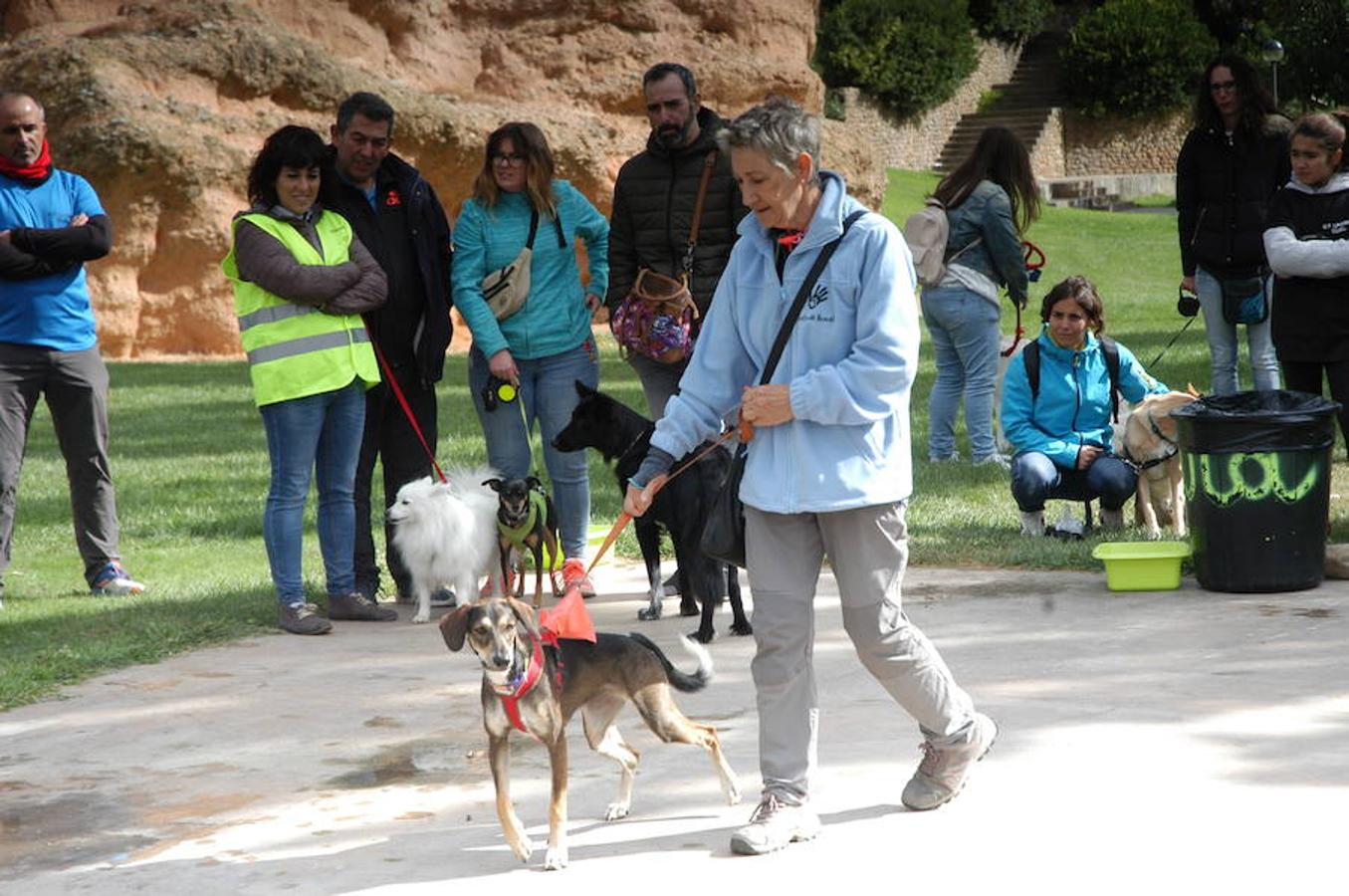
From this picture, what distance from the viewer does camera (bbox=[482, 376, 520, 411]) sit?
843 centimetres

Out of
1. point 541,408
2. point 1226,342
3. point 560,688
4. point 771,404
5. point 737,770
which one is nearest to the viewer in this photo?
point 771,404

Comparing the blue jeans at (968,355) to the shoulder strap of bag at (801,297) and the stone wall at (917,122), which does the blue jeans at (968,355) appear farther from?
the stone wall at (917,122)

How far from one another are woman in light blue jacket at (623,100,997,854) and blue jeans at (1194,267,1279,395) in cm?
620

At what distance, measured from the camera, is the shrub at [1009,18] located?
51156 mm

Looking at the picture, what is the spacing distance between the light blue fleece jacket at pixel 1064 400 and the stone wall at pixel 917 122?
3413 centimetres

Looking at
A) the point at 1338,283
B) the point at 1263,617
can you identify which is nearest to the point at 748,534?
the point at 1263,617

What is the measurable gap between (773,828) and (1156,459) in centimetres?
504

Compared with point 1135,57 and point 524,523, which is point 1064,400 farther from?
point 1135,57

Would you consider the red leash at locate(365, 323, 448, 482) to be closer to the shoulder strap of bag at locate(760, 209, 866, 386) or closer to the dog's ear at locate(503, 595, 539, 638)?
the dog's ear at locate(503, 595, 539, 638)

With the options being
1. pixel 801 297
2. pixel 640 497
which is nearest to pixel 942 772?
pixel 640 497

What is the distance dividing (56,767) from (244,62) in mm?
17135

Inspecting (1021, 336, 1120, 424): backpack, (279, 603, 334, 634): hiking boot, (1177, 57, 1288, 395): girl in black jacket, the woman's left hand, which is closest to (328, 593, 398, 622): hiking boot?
(279, 603, 334, 634): hiking boot

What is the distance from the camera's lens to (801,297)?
16.5 ft

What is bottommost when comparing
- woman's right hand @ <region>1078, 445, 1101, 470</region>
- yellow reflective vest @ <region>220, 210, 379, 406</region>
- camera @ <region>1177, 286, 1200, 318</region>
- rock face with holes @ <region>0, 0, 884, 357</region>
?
woman's right hand @ <region>1078, 445, 1101, 470</region>
